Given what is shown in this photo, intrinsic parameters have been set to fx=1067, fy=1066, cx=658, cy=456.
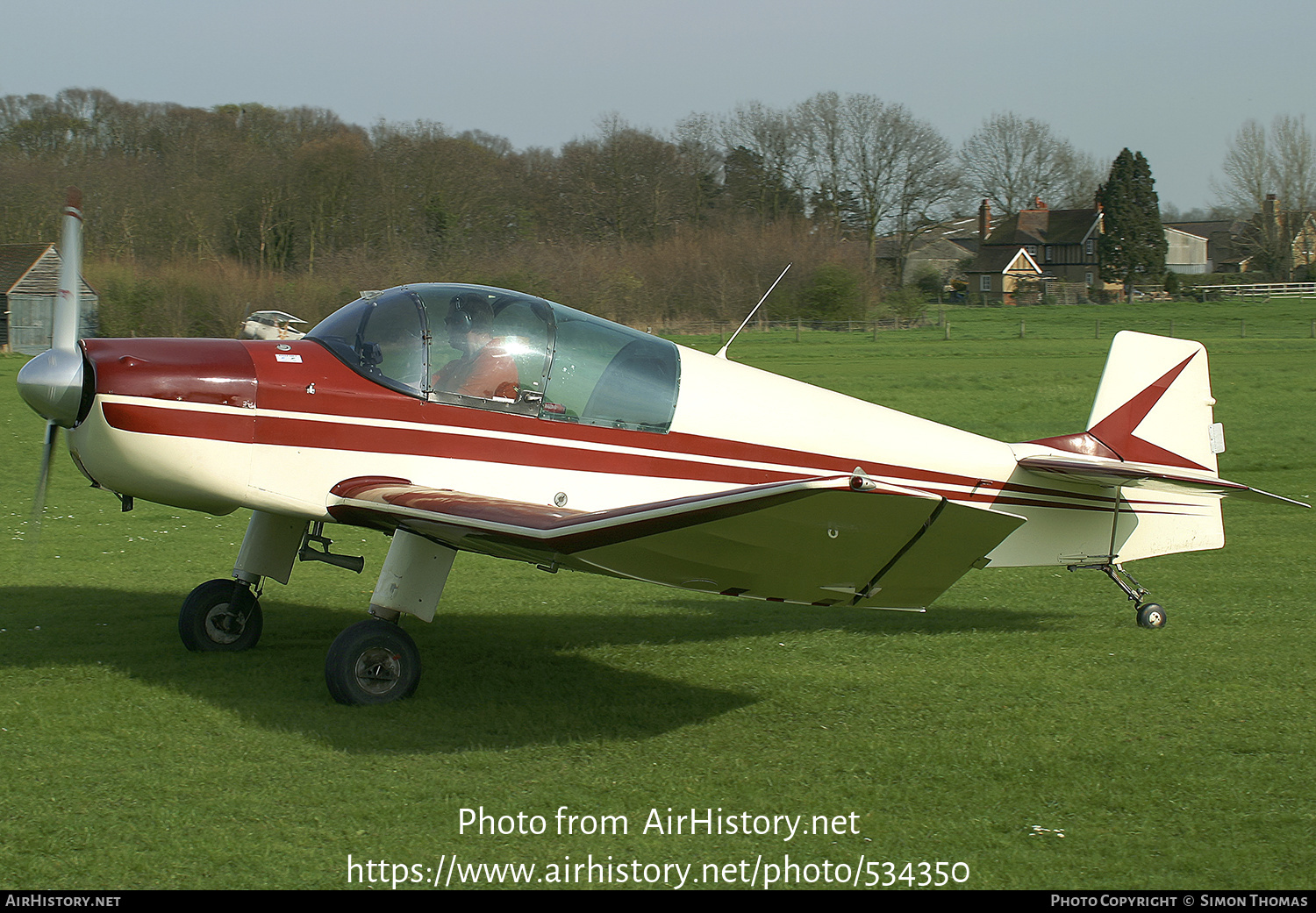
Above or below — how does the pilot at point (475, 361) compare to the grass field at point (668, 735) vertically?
above

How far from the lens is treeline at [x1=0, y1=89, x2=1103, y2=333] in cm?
3244

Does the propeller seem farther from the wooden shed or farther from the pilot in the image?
the wooden shed

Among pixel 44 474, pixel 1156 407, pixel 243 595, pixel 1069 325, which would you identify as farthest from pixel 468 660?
pixel 1069 325

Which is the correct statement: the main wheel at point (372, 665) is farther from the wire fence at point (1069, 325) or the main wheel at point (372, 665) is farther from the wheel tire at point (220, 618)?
the wire fence at point (1069, 325)

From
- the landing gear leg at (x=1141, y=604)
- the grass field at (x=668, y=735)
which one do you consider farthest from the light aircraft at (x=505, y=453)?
the landing gear leg at (x=1141, y=604)

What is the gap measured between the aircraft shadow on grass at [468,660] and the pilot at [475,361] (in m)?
1.74

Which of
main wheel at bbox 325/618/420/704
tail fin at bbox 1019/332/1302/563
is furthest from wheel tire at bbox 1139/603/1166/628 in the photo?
main wheel at bbox 325/618/420/704

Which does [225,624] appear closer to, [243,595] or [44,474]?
[243,595]

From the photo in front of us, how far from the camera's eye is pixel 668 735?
548 cm

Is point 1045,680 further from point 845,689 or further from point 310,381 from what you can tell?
point 310,381

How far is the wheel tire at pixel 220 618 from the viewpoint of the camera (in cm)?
690

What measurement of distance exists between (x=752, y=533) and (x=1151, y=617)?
14.5 ft

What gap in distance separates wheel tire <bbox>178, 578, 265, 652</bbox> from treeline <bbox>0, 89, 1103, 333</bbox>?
69.5 feet

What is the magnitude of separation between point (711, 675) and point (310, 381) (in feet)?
9.77
